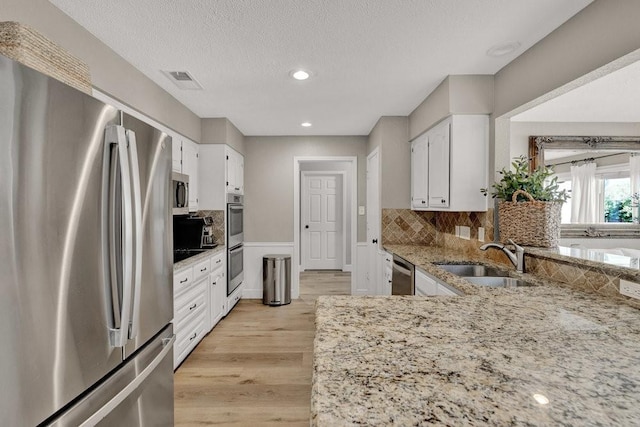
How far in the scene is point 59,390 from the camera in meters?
0.95

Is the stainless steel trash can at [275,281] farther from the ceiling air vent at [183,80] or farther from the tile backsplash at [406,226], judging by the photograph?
the ceiling air vent at [183,80]

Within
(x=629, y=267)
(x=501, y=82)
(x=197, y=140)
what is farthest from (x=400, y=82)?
(x=197, y=140)

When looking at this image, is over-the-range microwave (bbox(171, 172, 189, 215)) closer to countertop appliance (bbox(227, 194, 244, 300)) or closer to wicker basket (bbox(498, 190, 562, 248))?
countertop appliance (bbox(227, 194, 244, 300))

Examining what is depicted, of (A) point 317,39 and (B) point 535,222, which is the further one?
(B) point 535,222

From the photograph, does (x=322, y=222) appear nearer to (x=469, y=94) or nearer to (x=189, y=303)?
(x=189, y=303)

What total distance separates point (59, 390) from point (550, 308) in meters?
1.74

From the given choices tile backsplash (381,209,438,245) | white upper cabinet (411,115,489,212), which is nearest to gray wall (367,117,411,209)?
tile backsplash (381,209,438,245)

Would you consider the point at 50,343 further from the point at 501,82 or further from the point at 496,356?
the point at 501,82

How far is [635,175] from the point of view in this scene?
333cm

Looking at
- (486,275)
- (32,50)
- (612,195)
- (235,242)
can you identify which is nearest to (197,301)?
(235,242)

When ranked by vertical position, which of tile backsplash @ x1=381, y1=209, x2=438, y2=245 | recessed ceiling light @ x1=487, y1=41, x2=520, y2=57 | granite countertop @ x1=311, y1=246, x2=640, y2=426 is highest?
recessed ceiling light @ x1=487, y1=41, x2=520, y2=57

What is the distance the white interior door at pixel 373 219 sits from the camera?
409cm

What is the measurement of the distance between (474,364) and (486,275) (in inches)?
72.8

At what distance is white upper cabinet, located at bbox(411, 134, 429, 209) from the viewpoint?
335cm
